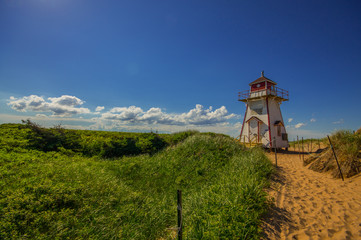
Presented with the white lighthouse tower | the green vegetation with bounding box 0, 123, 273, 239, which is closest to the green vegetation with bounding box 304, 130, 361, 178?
the green vegetation with bounding box 0, 123, 273, 239

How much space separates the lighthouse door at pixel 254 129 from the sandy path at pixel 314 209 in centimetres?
1167

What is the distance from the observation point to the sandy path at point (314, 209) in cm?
453

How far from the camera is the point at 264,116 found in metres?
20.0

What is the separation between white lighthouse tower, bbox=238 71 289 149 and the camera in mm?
19641

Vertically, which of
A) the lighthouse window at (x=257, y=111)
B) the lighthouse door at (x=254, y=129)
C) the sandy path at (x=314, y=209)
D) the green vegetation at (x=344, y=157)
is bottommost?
the sandy path at (x=314, y=209)

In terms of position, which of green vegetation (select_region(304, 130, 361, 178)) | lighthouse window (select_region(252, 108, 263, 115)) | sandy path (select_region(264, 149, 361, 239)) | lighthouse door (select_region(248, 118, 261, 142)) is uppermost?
lighthouse window (select_region(252, 108, 263, 115))

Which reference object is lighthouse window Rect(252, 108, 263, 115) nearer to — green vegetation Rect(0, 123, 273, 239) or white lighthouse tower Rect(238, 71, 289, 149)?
white lighthouse tower Rect(238, 71, 289, 149)

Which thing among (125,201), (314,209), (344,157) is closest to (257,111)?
(344,157)

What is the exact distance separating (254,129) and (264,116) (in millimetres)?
1960

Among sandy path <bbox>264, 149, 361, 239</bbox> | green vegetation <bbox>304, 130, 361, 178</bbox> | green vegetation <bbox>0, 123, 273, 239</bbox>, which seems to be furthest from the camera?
green vegetation <bbox>304, 130, 361, 178</bbox>

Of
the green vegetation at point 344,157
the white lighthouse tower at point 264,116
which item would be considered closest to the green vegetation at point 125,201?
the green vegetation at point 344,157

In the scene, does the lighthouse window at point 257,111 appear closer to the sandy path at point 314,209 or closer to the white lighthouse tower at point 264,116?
the white lighthouse tower at point 264,116

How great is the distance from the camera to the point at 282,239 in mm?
4238

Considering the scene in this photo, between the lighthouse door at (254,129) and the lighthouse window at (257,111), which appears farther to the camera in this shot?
the lighthouse window at (257,111)
